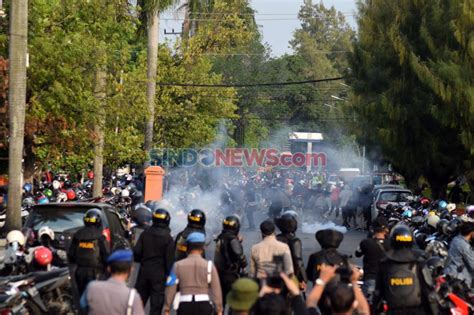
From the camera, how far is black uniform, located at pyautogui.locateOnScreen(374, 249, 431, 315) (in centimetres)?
1036

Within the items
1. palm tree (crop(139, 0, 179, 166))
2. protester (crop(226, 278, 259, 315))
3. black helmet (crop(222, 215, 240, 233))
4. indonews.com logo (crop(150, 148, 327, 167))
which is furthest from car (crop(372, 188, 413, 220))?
protester (crop(226, 278, 259, 315))

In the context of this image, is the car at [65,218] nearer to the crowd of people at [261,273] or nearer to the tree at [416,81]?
the crowd of people at [261,273]

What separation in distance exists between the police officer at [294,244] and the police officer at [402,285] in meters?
2.11

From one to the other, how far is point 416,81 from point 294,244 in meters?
28.9

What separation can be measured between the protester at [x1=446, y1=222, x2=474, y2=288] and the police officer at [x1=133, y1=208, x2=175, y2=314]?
3.40 meters

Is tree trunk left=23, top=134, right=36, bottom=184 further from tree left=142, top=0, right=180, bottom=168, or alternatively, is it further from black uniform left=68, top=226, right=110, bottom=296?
black uniform left=68, top=226, right=110, bottom=296

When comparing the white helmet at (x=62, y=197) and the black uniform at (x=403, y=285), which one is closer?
the black uniform at (x=403, y=285)

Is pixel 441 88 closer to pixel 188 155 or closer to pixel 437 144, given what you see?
pixel 437 144

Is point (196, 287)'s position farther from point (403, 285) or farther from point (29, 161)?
point (29, 161)

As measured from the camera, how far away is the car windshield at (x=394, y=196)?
36.9 meters

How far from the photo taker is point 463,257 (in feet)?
44.0

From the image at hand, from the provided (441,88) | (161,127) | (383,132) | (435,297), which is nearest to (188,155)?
(161,127)

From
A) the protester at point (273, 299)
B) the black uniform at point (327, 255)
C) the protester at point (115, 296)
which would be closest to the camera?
the protester at point (273, 299)

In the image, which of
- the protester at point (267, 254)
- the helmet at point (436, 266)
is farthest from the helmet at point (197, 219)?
the helmet at point (436, 266)
